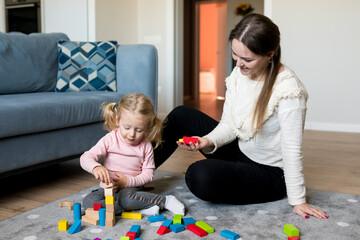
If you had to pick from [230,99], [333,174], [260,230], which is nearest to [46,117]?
[230,99]

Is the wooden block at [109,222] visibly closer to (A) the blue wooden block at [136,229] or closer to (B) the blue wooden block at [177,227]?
(A) the blue wooden block at [136,229]

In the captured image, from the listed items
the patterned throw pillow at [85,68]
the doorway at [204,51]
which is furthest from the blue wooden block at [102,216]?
the doorway at [204,51]

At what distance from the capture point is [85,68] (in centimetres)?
253

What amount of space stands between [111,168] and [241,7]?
5.45 metres

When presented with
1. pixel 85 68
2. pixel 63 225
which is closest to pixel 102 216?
pixel 63 225

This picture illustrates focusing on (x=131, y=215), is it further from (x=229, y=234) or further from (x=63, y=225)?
(x=229, y=234)

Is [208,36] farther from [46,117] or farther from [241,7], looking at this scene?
[46,117]

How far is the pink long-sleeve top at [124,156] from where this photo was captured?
5.05 feet

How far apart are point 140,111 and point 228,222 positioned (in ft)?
1.76

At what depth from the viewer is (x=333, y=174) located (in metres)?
2.19

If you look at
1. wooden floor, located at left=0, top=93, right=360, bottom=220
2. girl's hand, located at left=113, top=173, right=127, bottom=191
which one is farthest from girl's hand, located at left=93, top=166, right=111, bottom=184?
wooden floor, located at left=0, top=93, right=360, bottom=220

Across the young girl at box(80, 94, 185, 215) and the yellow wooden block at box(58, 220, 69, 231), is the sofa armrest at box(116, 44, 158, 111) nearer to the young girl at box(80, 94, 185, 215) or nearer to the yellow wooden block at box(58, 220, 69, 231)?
the young girl at box(80, 94, 185, 215)

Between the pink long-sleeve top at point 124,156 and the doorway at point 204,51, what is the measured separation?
15.8ft

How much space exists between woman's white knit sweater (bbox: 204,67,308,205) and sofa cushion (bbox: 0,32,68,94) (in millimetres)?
1351
